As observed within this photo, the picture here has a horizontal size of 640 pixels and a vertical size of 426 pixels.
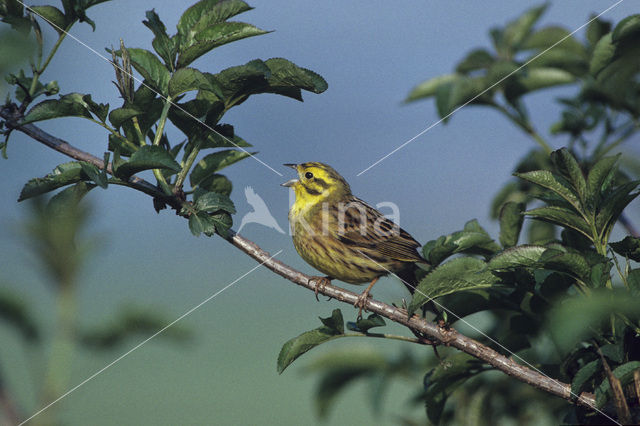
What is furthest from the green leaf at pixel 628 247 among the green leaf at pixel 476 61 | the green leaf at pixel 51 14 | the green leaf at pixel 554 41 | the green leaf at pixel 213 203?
the green leaf at pixel 51 14

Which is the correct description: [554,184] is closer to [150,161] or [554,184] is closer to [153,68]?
[150,161]

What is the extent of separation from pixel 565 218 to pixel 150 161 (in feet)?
5.04

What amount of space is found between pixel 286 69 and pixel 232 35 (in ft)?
0.80

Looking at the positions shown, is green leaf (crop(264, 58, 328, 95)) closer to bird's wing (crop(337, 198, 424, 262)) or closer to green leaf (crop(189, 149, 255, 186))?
green leaf (crop(189, 149, 255, 186))

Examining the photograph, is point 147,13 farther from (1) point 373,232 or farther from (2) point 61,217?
(1) point 373,232

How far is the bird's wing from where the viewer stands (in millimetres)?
4316

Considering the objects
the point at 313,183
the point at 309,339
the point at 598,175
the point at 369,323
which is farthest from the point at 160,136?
the point at 313,183

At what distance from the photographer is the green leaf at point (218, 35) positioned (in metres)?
2.48

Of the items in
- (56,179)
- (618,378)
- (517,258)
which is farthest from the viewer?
(56,179)

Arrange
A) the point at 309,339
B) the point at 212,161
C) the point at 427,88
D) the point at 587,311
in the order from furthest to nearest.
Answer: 1. the point at 427,88
2. the point at 212,161
3. the point at 309,339
4. the point at 587,311

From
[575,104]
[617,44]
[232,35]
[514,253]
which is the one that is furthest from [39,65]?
[575,104]

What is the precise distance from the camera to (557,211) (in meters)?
2.40

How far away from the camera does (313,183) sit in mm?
4719

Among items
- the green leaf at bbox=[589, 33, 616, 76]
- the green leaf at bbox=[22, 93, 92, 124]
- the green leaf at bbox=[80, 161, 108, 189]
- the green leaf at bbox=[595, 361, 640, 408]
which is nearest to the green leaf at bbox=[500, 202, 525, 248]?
the green leaf at bbox=[589, 33, 616, 76]
